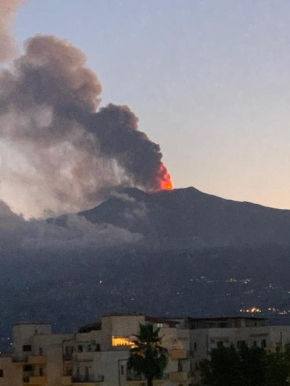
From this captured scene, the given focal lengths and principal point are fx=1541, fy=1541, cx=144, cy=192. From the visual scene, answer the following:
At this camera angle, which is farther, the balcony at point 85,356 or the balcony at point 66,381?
the balcony at point 66,381

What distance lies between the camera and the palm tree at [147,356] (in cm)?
12825

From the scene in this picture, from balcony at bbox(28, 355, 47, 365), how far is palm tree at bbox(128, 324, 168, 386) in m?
22.2

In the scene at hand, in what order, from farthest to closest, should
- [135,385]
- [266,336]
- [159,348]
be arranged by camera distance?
[266,336] < [135,385] < [159,348]

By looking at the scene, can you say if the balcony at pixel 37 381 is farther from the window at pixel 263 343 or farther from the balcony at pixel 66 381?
the window at pixel 263 343

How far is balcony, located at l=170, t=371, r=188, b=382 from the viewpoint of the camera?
143 m

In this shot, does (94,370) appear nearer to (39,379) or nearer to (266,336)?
(39,379)

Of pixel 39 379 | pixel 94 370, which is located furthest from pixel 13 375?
pixel 94 370

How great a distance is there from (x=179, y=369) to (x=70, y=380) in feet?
35.5

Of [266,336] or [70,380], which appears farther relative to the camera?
[266,336]

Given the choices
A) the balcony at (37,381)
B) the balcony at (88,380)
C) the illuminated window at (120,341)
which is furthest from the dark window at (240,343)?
the balcony at (37,381)

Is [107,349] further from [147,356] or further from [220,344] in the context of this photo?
[220,344]

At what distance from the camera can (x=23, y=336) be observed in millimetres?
154000

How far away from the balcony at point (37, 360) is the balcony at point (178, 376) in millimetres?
13951

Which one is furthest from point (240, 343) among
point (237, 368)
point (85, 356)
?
point (85, 356)
